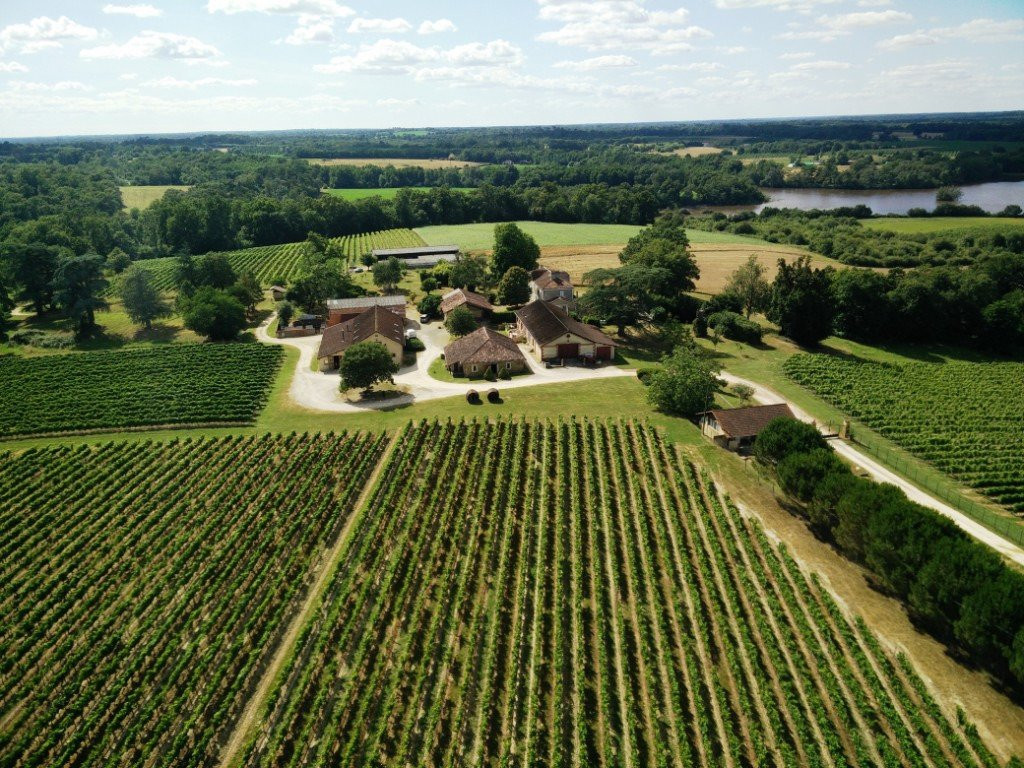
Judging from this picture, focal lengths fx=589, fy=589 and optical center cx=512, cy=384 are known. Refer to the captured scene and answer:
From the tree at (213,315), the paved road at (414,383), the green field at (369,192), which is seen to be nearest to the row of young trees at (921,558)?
the paved road at (414,383)

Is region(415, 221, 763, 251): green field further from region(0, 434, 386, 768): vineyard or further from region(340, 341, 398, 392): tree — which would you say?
region(0, 434, 386, 768): vineyard

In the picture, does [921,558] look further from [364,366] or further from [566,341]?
[364,366]

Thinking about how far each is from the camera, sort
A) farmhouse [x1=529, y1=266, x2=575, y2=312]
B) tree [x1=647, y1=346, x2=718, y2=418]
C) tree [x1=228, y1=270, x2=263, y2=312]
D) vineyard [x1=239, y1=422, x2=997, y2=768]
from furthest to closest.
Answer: farmhouse [x1=529, y1=266, x2=575, y2=312] → tree [x1=228, y1=270, x2=263, y2=312] → tree [x1=647, y1=346, x2=718, y2=418] → vineyard [x1=239, y1=422, x2=997, y2=768]

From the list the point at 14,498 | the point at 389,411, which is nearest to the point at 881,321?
the point at 389,411

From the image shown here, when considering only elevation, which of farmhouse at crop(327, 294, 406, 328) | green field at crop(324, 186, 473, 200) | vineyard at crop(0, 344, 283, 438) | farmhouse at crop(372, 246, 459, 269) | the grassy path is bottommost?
the grassy path

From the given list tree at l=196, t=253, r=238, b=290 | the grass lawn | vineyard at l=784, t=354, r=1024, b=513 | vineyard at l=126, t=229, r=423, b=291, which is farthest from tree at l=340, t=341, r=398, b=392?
the grass lawn

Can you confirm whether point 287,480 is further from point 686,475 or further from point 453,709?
point 686,475

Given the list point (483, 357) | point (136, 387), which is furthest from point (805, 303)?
point (136, 387)
